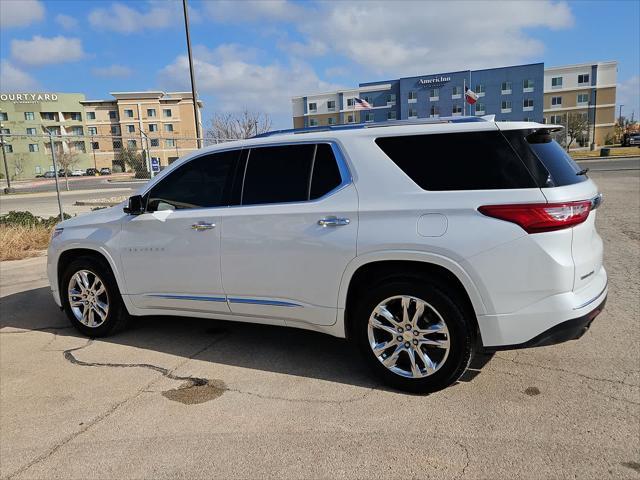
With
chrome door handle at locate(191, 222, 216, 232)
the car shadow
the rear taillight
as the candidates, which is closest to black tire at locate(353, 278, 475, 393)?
the car shadow

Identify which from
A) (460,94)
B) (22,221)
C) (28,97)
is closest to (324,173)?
(22,221)

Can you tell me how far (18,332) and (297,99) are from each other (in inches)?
3696

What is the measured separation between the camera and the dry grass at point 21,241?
31.3ft

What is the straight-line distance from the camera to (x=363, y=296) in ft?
11.7

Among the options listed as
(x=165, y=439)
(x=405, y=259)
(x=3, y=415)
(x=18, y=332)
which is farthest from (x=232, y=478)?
(x=18, y=332)

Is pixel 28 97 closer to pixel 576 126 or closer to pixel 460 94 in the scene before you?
pixel 460 94

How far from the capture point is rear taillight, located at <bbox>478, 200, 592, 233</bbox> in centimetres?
302

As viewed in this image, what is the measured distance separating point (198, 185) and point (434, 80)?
8305 centimetres

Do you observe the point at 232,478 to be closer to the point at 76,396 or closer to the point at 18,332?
the point at 76,396

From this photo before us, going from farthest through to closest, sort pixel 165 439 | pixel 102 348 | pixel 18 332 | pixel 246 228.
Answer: pixel 18 332
pixel 102 348
pixel 246 228
pixel 165 439

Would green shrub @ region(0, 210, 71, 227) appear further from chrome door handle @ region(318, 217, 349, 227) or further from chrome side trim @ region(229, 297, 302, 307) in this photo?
chrome door handle @ region(318, 217, 349, 227)

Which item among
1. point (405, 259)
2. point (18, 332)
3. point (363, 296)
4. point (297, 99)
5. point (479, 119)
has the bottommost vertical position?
point (18, 332)

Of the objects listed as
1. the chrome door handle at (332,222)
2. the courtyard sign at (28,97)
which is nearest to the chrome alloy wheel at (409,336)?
the chrome door handle at (332,222)

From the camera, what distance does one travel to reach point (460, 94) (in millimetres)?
80438
